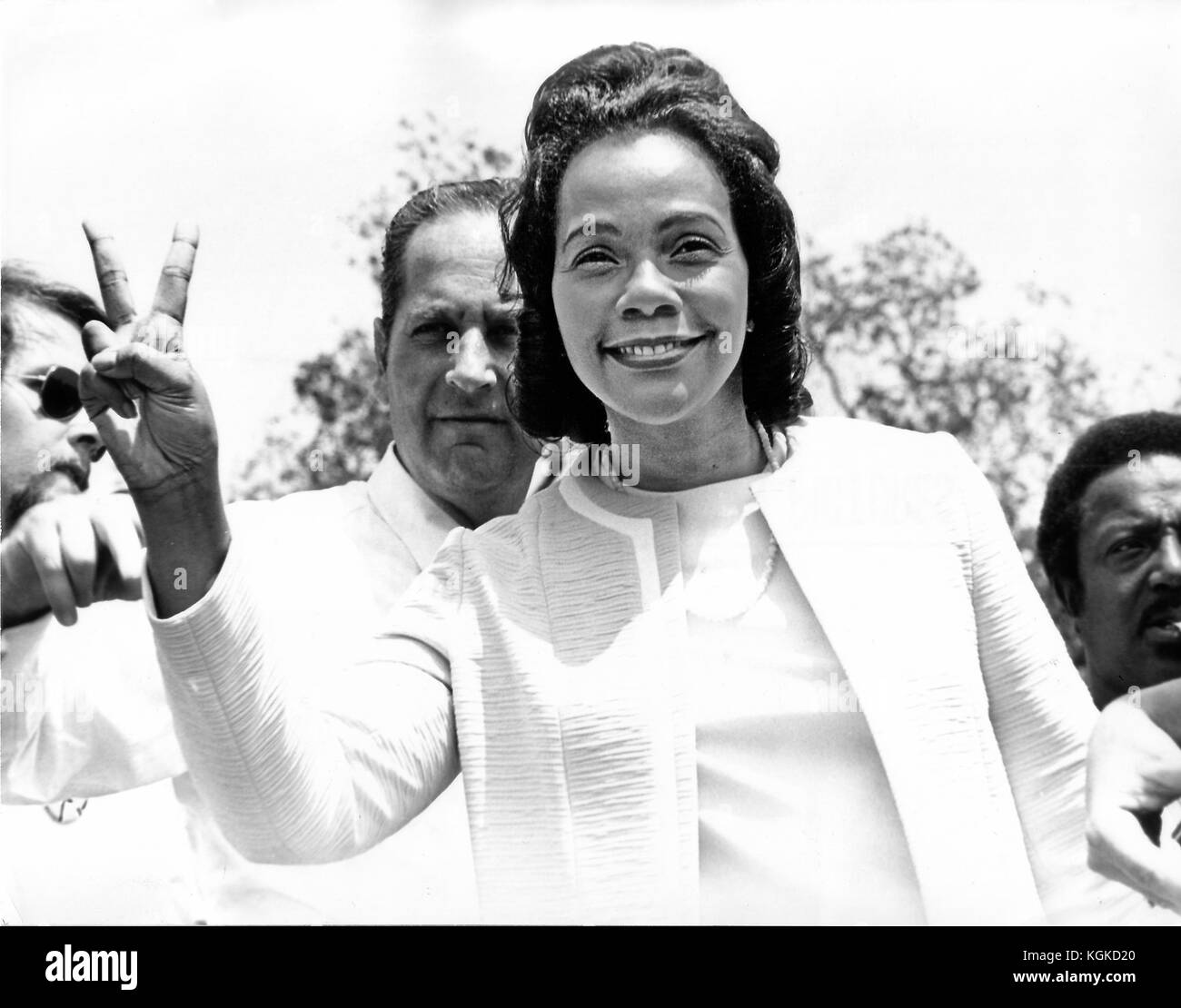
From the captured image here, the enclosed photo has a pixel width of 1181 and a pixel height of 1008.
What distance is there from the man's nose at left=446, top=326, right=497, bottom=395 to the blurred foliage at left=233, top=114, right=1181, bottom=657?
22 centimetres

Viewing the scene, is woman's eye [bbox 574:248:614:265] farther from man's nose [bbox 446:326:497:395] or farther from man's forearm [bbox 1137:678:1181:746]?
man's forearm [bbox 1137:678:1181:746]

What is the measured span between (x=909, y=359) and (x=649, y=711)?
34.1 inches

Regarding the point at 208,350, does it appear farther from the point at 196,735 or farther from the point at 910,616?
the point at 910,616

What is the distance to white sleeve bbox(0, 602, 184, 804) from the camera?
8.59 feet

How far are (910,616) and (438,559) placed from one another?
63 centimetres

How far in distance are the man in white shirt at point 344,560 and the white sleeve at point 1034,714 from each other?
760 millimetres

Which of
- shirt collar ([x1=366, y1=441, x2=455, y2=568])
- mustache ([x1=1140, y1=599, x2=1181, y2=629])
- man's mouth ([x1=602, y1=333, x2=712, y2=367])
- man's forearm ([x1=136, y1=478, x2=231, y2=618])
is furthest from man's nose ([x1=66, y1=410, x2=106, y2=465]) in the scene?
mustache ([x1=1140, y1=599, x2=1181, y2=629])

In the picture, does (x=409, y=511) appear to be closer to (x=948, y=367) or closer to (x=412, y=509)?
(x=412, y=509)

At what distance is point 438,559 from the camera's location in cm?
222

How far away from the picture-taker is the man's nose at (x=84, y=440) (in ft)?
8.86

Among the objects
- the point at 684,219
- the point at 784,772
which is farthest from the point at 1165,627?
the point at 684,219

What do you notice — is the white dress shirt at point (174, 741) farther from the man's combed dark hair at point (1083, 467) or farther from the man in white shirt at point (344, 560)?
the man's combed dark hair at point (1083, 467)

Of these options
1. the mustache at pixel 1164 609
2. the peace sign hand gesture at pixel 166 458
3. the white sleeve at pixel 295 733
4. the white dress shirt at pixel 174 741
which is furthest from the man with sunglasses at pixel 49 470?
the mustache at pixel 1164 609
